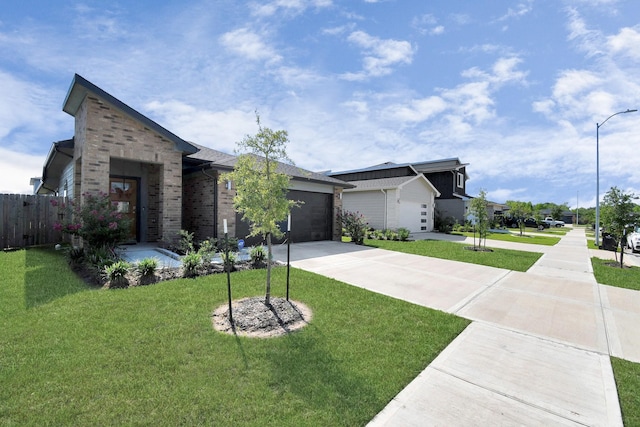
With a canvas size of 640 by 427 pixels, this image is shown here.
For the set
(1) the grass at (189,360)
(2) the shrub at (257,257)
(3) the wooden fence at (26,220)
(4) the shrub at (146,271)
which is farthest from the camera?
(3) the wooden fence at (26,220)

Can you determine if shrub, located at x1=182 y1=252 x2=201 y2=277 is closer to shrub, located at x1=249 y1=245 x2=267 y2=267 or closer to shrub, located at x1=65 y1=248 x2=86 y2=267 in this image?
shrub, located at x1=249 y1=245 x2=267 y2=267

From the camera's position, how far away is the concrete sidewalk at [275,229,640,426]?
8.07 ft

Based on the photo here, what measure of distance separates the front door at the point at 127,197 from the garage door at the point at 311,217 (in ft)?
17.8

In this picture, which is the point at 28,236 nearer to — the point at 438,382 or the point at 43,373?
the point at 43,373

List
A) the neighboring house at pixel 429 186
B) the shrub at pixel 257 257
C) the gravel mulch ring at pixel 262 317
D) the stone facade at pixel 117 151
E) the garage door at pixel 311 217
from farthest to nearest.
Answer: the neighboring house at pixel 429 186 → the garage door at pixel 311 217 → the stone facade at pixel 117 151 → the shrub at pixel 257 257 → the gravel mulch ring at pixel 262 317

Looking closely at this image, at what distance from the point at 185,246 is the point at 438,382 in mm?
7927

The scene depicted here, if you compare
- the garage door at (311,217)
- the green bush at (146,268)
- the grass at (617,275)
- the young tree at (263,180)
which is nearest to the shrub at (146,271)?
the green bush at (146,268)

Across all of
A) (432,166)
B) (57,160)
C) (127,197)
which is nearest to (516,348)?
(127,197)

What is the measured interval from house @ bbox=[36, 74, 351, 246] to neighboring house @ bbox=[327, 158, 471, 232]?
30.9 ft

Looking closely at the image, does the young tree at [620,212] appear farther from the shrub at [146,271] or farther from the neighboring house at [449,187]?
the neighboring house at [449,187]

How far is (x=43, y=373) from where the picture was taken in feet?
9.00

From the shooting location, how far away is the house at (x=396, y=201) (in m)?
19.5

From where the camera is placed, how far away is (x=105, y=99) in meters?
7.88

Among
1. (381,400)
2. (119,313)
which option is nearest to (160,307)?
(119,313)
